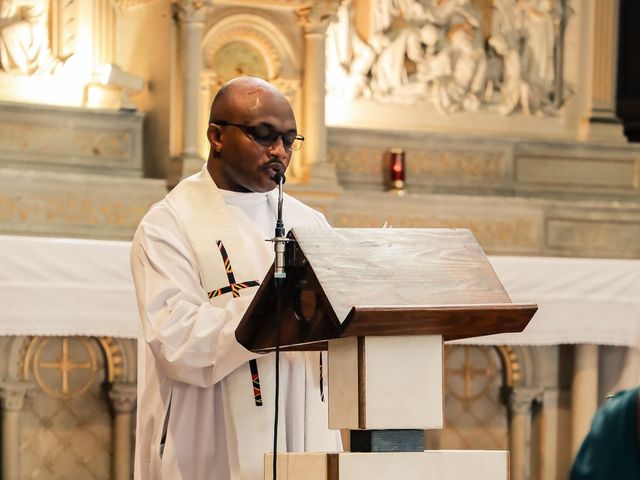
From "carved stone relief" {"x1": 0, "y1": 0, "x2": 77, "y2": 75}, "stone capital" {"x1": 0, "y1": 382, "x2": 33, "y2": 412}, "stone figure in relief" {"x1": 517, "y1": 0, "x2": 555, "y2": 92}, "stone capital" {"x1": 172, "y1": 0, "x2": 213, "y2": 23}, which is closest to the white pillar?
"stone figure in relief" {"x1": 517, "y1": 0, "x2": 555, "y2": 92}

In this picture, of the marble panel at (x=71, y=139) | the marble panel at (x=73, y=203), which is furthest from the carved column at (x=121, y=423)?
the marble panel at (x=71, y=139)

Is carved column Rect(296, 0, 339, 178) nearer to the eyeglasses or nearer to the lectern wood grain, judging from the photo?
the eyeglasses

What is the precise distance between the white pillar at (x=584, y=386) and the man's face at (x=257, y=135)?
4240 millimetres

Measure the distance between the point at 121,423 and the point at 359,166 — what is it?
277 cm

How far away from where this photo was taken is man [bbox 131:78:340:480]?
148 inches

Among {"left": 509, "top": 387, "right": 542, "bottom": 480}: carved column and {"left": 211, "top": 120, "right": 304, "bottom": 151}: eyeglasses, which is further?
{"left": 509, "top": 387, "right": 542, "bottom": 480}: carved column

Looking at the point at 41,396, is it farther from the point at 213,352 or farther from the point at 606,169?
the point at 606,169

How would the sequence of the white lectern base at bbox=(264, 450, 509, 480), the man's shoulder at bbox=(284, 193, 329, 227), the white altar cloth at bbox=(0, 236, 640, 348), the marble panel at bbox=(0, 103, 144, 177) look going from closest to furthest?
the white lectern base at bbox=(264, 450, 509, 480)
the man's shoulder at bbox=(284, 193, 329, 227)
the white altar cloth at bbox=(0, 236, 640, 348)
the marble panel at bbox=(0, 103, 144, 177)

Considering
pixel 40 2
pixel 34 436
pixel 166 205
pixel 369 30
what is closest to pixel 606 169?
pixel 369 30

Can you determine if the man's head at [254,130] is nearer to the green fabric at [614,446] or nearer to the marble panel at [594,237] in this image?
the green fabric at [614,446]

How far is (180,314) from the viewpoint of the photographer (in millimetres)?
3697

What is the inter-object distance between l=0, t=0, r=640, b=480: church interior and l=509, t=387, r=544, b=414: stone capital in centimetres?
2

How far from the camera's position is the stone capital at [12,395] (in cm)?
692

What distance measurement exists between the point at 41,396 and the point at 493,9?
14.5 feet
